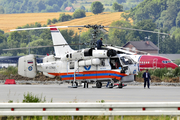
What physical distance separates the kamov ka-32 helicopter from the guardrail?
1406cm

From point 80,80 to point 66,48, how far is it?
17.5ft

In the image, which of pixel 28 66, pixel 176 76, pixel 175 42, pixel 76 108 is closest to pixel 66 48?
pixel 28 66

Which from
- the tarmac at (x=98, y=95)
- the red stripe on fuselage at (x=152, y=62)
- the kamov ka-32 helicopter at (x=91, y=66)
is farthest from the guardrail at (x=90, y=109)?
the red stripe on fuselage at (x=152, y=62)

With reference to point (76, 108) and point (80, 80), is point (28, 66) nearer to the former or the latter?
point (80, 80)

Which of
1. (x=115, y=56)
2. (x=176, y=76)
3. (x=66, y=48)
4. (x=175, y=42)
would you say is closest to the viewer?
(x=115, y=56)

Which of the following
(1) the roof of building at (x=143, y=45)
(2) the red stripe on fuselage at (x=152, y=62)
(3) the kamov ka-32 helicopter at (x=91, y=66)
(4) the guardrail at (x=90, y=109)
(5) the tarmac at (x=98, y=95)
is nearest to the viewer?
(4) the guardrail at (x=90, y=109)

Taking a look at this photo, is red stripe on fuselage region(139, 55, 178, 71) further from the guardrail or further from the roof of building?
the roof of building

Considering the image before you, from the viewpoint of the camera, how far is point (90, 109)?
35.1ft

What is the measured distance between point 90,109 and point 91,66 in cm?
1614

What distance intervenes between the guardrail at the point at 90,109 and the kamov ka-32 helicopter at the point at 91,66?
46.1 feet

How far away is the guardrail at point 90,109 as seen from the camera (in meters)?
10.5

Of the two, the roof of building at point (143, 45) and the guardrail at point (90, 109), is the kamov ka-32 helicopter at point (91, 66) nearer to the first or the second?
the guardrail at point (90, 109)

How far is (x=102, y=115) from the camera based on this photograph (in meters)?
10.5

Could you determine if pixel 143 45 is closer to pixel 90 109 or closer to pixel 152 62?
pixel 152 62
